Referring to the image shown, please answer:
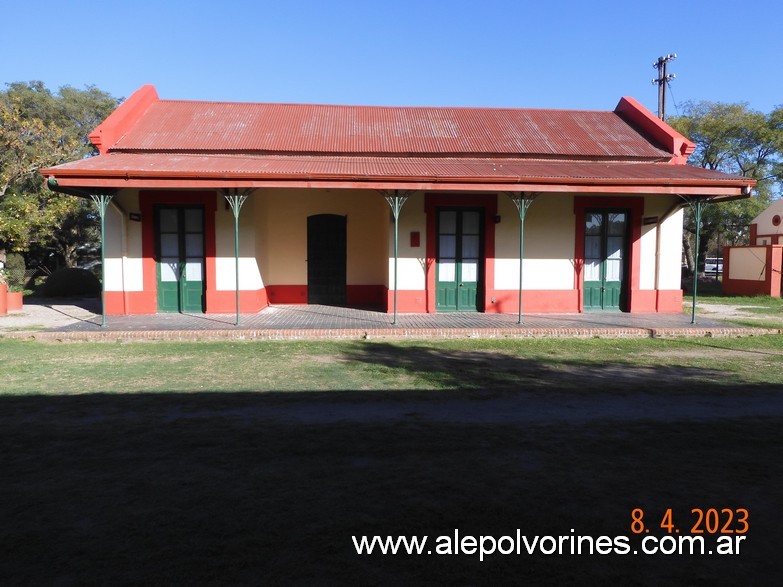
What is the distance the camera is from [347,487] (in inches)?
143

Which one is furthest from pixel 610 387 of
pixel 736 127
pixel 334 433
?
pixel 736 127

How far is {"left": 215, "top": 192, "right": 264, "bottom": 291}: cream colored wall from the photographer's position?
12.6 metres

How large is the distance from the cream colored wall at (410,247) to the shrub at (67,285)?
10.3 metres

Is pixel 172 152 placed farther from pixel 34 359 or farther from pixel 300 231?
pixel 34 359

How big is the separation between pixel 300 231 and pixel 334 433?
33.2 ft

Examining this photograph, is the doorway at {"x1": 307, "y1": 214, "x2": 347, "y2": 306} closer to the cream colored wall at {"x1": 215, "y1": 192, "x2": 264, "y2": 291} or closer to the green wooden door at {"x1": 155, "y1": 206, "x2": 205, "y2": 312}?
the cream colored wall at {"x1": 215, "y1": 192, "x2": 264, "y2": 291}

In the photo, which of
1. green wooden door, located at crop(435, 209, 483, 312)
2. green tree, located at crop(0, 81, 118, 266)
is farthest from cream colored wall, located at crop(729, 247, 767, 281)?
green tree, located at crop(0, 81, 118, 266)

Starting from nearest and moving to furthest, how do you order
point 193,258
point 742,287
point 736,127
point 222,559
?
point 222,559, point 193,258, point 742,287, point 736,127

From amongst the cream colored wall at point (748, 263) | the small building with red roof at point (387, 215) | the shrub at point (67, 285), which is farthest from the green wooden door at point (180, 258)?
the cream colored wall at point (748, 263)

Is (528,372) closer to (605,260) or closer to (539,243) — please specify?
(539,243)

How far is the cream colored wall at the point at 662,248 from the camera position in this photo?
43.3 ft

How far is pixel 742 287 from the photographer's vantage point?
20422mm

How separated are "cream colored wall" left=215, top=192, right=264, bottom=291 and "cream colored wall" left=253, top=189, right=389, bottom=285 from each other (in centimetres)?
131

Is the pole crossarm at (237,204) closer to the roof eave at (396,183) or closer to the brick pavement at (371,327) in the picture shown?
the roof eave at (396,183)
